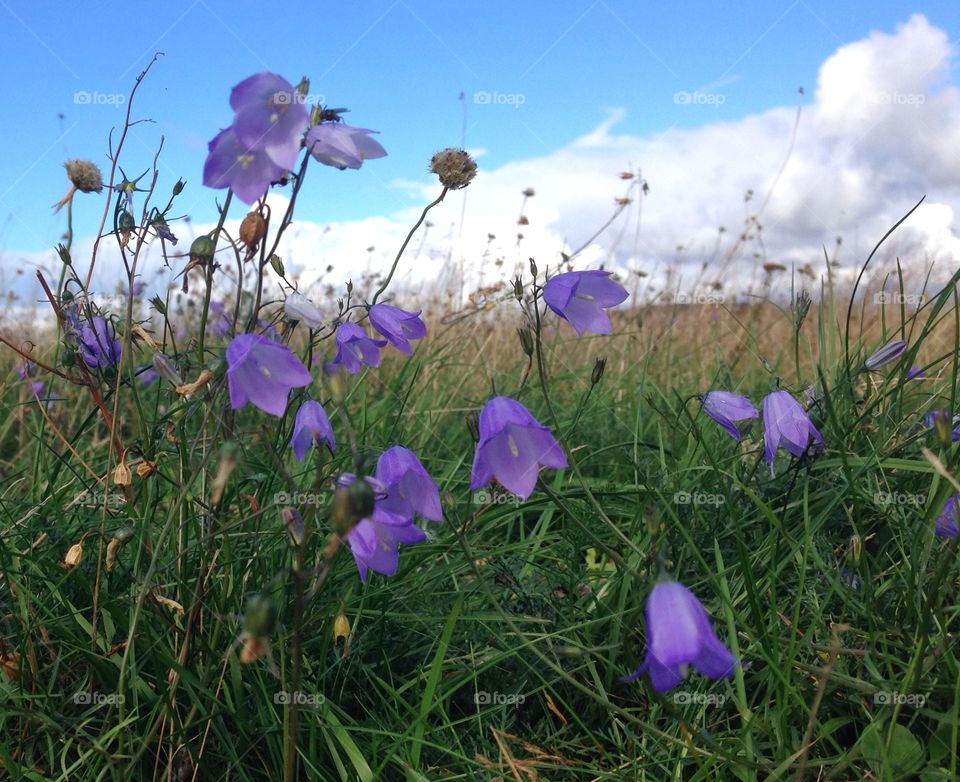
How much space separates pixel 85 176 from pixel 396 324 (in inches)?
34.4

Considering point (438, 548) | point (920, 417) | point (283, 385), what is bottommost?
point (438, 548)

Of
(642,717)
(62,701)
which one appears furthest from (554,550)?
(62,701)

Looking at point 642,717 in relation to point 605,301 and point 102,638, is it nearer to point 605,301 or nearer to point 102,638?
point 605,301

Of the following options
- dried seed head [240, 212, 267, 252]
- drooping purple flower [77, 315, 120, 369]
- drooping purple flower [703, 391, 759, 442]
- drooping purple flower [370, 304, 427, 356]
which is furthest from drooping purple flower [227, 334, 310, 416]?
drooping purple flower [703, 391, 759, 442]

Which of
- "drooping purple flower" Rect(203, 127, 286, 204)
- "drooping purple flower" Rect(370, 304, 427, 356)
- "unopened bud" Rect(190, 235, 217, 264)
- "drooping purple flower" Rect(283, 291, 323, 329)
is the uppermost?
"drooping purple flower" Rect(203, 127, 286, 204)

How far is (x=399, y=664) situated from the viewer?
5.15 feet

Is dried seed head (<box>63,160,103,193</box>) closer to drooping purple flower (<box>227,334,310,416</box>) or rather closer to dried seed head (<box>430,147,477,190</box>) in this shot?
dried seed head (<box>430,147,477,190</box>)

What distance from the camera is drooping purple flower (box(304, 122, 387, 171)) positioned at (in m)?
1.19

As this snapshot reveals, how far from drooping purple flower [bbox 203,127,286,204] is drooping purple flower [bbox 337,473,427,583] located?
18.1 inches

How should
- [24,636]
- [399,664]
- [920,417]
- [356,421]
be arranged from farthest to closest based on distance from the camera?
[356,421]
[920,417]
[399,664]
[24,636]

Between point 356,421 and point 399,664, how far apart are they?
4.57 feet

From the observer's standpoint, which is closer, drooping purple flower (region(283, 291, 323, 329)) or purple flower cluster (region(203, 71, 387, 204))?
purple flower cluster (region(203, 71, 387, 204))

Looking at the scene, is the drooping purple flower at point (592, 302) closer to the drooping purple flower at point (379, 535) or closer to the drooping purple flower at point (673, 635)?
the drooping purple flower at point (379, 535)

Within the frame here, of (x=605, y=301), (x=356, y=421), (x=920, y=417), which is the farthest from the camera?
(x=356, y=421)
